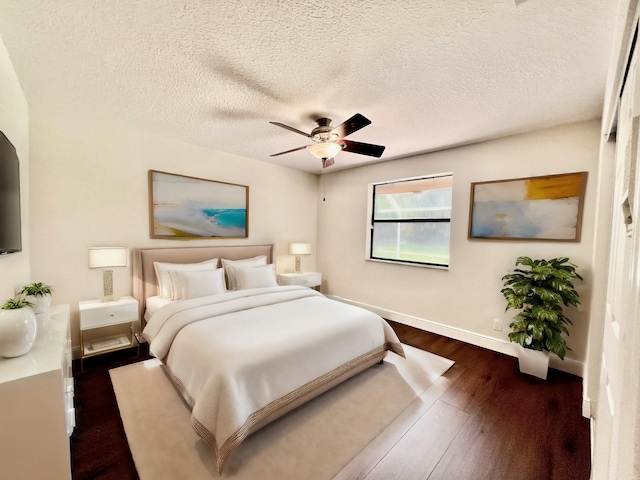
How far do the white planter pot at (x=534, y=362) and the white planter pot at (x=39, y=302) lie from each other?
413 centimetres

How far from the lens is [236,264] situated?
3.67 meters

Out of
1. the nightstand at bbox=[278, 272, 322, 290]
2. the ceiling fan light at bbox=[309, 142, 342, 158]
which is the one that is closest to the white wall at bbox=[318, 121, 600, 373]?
the nightstand at bbox=[278, 272, 322, 290]

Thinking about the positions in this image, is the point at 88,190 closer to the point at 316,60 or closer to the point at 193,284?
the point at 193,284

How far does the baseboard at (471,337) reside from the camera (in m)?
2.59

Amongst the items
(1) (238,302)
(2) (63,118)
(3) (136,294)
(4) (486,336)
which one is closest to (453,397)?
(4) (486,336)

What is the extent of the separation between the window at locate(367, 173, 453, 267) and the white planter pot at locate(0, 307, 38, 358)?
151 inches

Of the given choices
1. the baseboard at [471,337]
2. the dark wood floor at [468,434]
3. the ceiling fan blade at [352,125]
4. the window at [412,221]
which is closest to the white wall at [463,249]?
the baseboard at [471,337]

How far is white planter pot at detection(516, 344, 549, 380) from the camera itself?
96.9 inches

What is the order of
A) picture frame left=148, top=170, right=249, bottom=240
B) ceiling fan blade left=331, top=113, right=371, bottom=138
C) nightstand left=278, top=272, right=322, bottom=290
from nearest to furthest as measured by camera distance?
ceiling fan blade left=331, top=113, right=371, bottom=138, picture frame left=148, top=170, right=249, bottom=240, nightstand left=278, top=272, right=322, bottom=290

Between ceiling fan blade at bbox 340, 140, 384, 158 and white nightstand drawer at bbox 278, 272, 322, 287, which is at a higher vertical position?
ceiling fan blade at bbox 340, 140, 384, 158

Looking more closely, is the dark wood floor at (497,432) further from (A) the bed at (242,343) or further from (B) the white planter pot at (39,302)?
(B) the white planter pot at (39,302)

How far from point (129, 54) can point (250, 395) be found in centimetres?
236

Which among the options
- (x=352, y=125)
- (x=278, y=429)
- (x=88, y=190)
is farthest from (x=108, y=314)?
(x=352, y=125)

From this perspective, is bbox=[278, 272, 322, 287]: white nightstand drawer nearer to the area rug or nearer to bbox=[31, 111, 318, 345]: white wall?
bbox=[31, 111, 318, 345]: white wall
